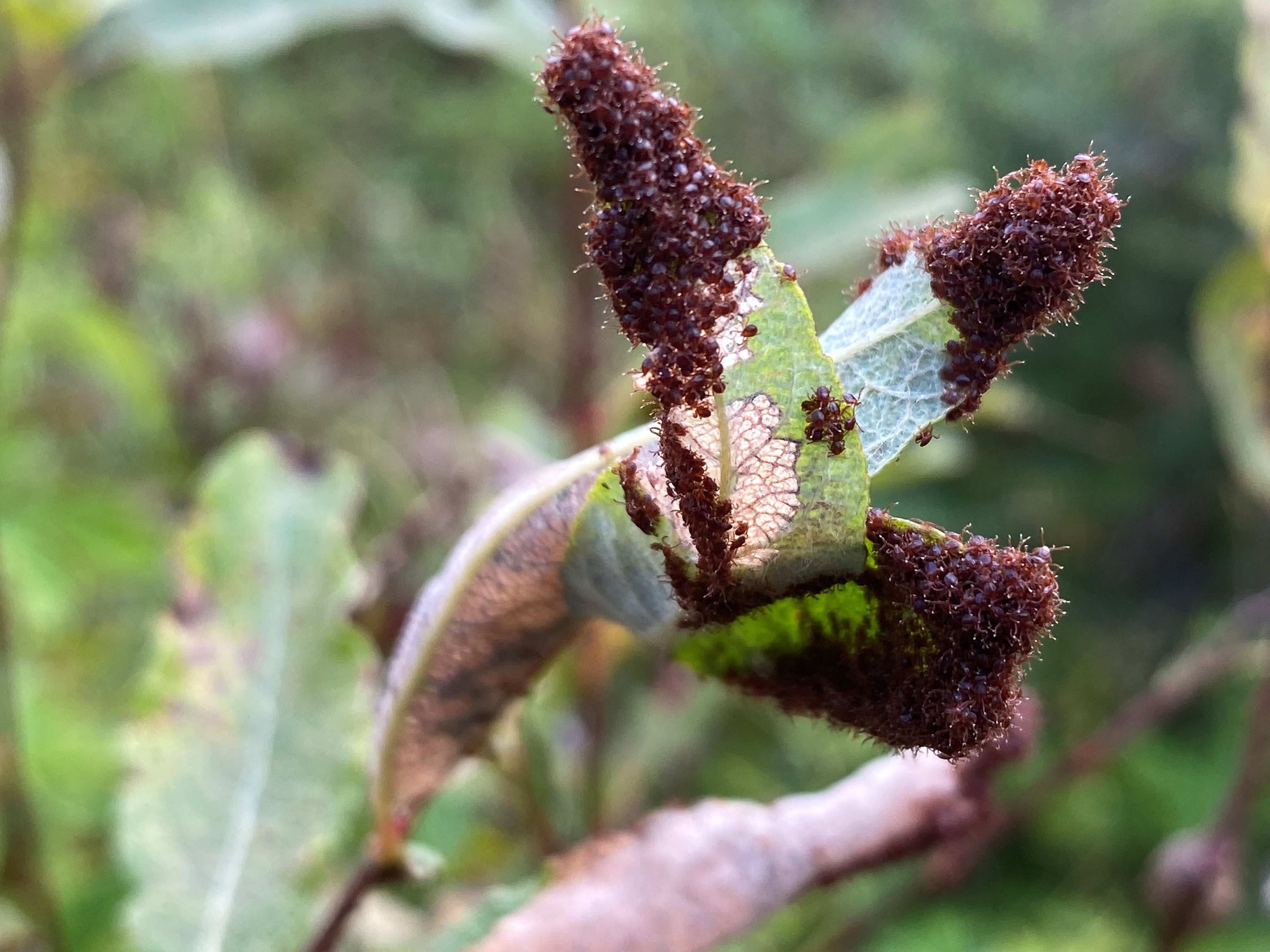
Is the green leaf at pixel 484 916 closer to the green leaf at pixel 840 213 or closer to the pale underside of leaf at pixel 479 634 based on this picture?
the pale underside of leaf at pixel 479 634

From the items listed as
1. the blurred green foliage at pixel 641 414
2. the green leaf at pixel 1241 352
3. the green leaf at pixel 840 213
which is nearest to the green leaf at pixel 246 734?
the blurred green foliage at pixel 641 414

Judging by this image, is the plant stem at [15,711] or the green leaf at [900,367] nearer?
the green leaf at [900,367]

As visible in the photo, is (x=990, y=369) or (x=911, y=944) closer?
(x=990, y=369)

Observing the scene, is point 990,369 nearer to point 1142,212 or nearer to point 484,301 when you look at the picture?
point 1142,212

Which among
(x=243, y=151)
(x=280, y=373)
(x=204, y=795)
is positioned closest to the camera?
(x=204, y=795)

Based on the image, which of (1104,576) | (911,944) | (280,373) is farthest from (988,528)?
(280,373)

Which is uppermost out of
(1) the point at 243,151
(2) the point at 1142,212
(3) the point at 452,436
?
(1) the point at 243,151

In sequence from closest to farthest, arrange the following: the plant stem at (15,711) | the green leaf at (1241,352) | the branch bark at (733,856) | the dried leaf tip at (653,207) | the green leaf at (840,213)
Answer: the dried leaf tip at (653,207), the branch bark at (733,856), the plant stem at (15,711), the green leaf at (1241,352), the green leaf at (840,213)

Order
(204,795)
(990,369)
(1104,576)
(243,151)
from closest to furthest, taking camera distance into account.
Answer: (990,369)
(204,795)
(1104,576)
(243,151)
